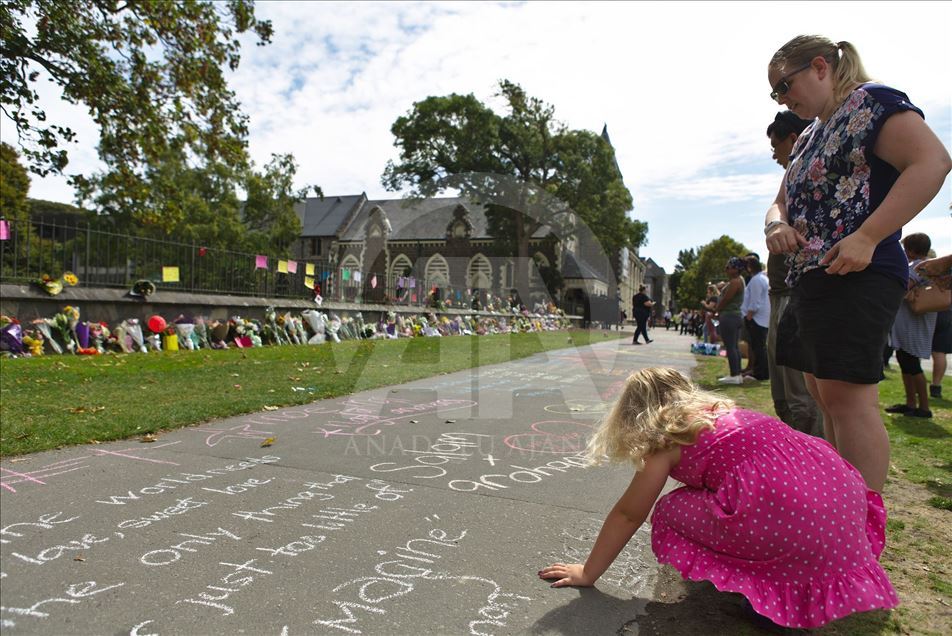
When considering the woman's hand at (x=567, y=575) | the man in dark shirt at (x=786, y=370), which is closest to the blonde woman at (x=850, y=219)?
the man in dark shirt at (x=786, y=370)

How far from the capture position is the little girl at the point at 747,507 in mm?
2057

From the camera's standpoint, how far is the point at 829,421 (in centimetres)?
298

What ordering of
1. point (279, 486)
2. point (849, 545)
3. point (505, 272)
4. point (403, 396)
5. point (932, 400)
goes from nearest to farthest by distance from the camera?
point (849, 545) → point (279, 486) → point (403, 396) → point (932, 400) → point (505, 272)

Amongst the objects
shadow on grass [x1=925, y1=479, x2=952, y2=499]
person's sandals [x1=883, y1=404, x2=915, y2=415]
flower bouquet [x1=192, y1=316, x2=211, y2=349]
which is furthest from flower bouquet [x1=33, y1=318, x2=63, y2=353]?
person's sandals [x1=883, y1=404, x2=915, y2=415]

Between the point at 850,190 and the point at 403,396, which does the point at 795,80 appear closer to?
the point at 850,190

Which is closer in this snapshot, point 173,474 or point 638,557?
point 638,557

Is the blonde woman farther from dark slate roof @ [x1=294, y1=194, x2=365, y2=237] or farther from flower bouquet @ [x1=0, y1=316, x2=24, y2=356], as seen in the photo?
dark slate roof @ [x1=294, y1=194, x2=365, y2=237]

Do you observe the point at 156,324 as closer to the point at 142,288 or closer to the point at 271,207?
the point at 142,288

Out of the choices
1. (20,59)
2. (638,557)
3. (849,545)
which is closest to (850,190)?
(849,545)

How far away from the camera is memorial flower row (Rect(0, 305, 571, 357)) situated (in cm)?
1050

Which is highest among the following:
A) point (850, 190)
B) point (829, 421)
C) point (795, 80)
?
point (795, 80)

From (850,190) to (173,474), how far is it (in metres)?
4.05

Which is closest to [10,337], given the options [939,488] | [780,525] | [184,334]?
[184,334]

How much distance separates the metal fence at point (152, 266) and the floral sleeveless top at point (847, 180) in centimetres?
1155
